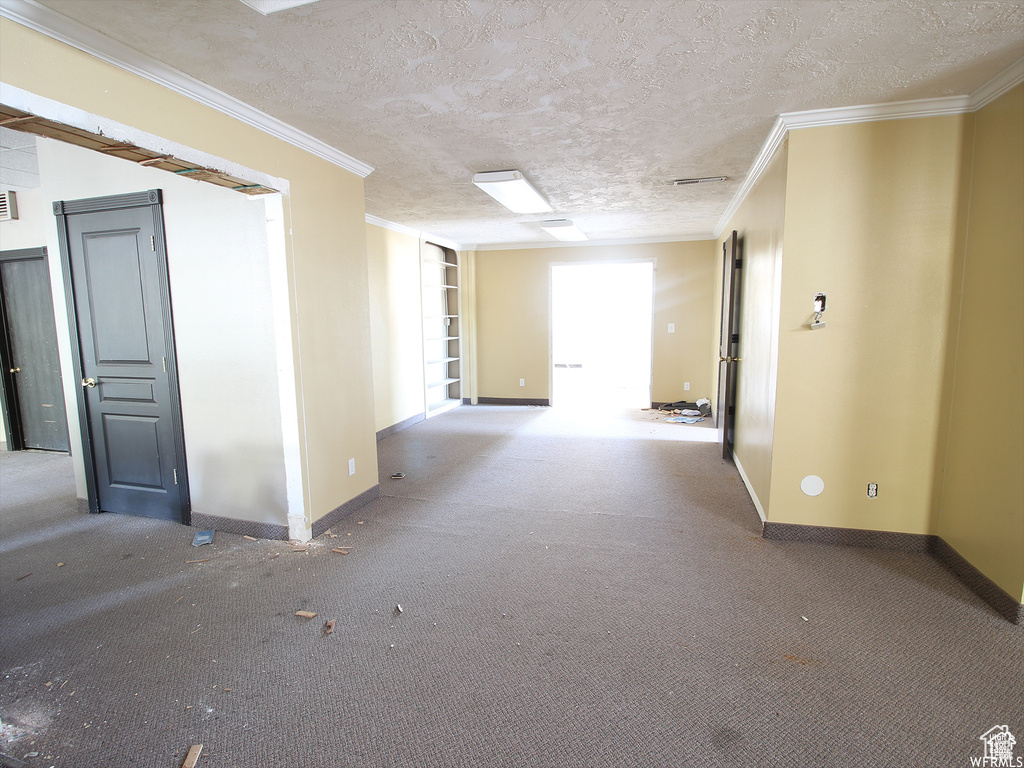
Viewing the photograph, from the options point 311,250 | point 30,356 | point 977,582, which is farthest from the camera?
point 30,356

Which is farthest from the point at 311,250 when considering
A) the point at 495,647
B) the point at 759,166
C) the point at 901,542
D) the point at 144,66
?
the point at 901,542

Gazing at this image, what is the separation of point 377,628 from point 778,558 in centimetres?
229

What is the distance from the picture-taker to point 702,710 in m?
1.81

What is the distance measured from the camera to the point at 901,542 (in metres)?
3.00

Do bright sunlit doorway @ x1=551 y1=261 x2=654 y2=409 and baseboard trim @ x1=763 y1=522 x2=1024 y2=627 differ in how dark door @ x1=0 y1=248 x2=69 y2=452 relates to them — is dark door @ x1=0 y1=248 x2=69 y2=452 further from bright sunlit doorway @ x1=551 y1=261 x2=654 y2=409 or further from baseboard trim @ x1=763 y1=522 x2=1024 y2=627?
bright sunlit doorway @ x1=551 y1=261 x2=654 y2=409

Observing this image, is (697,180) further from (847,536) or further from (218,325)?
(218,325)

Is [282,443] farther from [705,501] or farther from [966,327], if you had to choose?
[966,327]

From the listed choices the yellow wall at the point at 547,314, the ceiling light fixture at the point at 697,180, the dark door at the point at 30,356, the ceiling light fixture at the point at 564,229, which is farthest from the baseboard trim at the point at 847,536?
the dark door at the point at 30,356

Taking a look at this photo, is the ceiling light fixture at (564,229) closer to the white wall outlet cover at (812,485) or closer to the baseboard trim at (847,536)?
the white wall outlet cover at (812,485)

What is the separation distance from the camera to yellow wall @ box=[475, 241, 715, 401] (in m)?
7.32

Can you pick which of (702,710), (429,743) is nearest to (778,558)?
(702,710)

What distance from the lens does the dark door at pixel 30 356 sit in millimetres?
5109

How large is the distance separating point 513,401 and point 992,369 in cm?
620

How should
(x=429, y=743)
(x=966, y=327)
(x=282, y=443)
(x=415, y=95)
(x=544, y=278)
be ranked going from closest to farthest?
(x=429, y=743) → (x=415, y=95) → (x=966, y=327) → (x=282, y=443) → (x=544, y=278)
